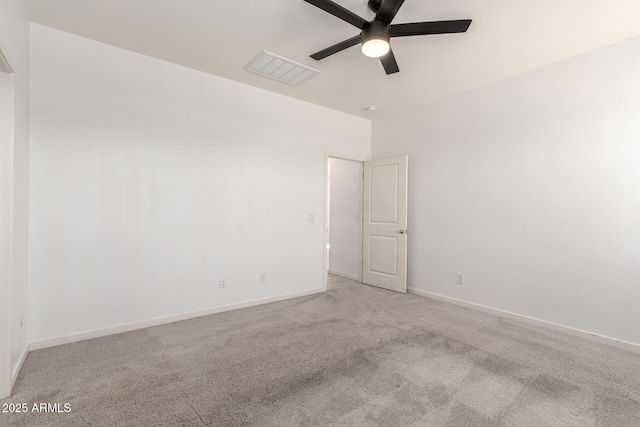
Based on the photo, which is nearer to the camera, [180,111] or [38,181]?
[38,181]

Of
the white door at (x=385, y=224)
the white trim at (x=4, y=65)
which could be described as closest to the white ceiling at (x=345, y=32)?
the white trim at (x=4, y=65)

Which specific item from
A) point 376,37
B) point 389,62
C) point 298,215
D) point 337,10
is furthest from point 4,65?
point 298,215

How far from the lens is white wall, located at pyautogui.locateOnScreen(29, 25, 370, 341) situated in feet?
8.63

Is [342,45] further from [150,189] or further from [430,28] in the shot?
[150,189]

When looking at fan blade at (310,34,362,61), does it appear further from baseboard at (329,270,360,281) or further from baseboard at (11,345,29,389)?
baseboard at (329,270,360,281)

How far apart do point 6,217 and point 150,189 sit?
49.6 inches

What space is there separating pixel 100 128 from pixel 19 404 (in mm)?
2232

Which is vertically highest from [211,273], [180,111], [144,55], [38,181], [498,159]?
[144,55]

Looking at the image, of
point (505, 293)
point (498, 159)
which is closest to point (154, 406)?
point (505, 293)

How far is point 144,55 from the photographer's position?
3064 mm

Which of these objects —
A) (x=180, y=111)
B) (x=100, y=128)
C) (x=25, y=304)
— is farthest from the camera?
(x=180, y=111)

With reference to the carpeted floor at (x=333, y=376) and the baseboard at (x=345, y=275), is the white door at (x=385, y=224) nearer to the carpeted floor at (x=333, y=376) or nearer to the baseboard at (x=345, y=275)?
the baseboard at (x=345, y=275)

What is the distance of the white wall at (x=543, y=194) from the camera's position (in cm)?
276

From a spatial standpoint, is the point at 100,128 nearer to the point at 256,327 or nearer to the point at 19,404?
the point at 19,404
